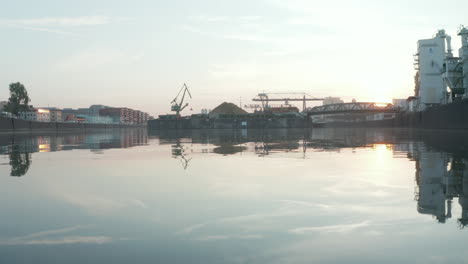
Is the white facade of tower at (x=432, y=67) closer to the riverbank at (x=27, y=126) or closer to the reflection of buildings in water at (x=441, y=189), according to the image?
the reflection of buildings in water at (x=441, y=189)

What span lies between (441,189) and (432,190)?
401 millimetres

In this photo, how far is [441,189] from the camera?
12.9 meters

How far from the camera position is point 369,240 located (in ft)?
25.9

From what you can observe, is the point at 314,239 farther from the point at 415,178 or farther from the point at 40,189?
the point at 40,189

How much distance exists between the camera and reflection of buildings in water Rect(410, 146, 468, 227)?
32.9 ft

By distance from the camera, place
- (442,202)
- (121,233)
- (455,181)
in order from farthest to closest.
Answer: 1. (455,181)
2. (442,202)
3. (121,233)

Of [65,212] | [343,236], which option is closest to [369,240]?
[343,236]

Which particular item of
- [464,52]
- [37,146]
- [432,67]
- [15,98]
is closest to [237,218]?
[37,146]

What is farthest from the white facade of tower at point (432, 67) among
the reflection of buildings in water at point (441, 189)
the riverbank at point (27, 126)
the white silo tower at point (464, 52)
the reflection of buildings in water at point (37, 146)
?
the riverbank at point (27, 126)

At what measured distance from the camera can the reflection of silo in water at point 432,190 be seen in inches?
400

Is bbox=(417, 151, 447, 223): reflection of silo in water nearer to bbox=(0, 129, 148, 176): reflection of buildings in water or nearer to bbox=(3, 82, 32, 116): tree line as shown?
bbox=(0, 129, 148, 176): reflection of buildings in water

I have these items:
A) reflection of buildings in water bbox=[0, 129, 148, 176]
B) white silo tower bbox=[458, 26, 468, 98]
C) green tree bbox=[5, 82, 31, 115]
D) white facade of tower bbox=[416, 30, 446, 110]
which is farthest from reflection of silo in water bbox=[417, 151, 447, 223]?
green tree bbox=[5, 82, 31, 115]

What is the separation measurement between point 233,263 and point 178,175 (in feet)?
37.0

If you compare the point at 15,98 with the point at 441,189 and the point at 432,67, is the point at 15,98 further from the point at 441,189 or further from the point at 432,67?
the point at 441,189
